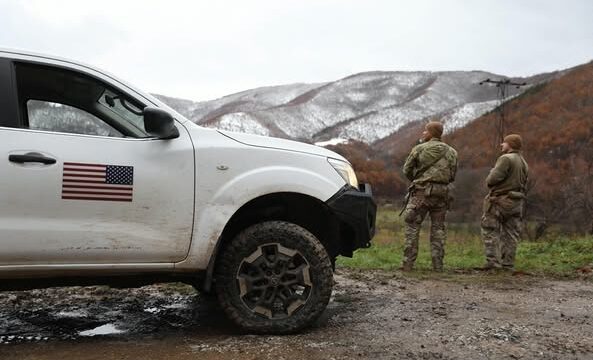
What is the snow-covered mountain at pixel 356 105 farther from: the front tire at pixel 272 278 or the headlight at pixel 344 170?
the front tire at pixel 272 278

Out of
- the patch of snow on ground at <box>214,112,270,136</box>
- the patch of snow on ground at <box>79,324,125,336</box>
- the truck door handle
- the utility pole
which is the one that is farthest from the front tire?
the patch of snow on ground at <box>214,112,270,136</box>

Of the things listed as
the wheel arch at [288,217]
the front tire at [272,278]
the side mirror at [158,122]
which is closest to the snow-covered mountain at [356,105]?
the wheel arch at [288,217]

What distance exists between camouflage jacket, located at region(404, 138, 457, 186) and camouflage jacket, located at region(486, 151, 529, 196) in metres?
0.62

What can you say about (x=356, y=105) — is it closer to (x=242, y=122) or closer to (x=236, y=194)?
(x=242, y=122)

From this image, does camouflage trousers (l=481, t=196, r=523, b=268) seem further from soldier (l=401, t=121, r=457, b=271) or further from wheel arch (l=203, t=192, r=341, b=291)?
wheel arch (l=203, t=192, r=341, b=291)

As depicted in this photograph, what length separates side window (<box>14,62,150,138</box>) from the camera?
355 centimetres

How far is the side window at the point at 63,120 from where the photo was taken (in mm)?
3506

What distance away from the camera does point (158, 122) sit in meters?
3.49

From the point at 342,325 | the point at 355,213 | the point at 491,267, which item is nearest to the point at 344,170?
the point at 355,213

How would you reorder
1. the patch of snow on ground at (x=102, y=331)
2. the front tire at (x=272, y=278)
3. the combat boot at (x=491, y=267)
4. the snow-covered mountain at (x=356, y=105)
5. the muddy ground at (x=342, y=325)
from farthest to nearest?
1. the snow-covered mountain at (x=356, y=105)
2. the combat boot at (x=491, y=267)
3. the patch of snow on ground at (x=102, y=331)
4. the front tire at (x=272, y=278)
5. the muddy ground at (x=342, y=325)

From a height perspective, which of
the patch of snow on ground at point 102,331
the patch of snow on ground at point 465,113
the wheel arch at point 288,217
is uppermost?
the patch of snow on ground at point 465,113

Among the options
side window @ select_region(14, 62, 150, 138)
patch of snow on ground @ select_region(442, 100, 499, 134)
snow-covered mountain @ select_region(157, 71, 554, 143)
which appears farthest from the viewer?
snow-covered mountain @ select_region(157, 71, 554, 143)

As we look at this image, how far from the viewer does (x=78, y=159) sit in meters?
3.34

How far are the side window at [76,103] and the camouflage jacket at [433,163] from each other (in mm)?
4201
